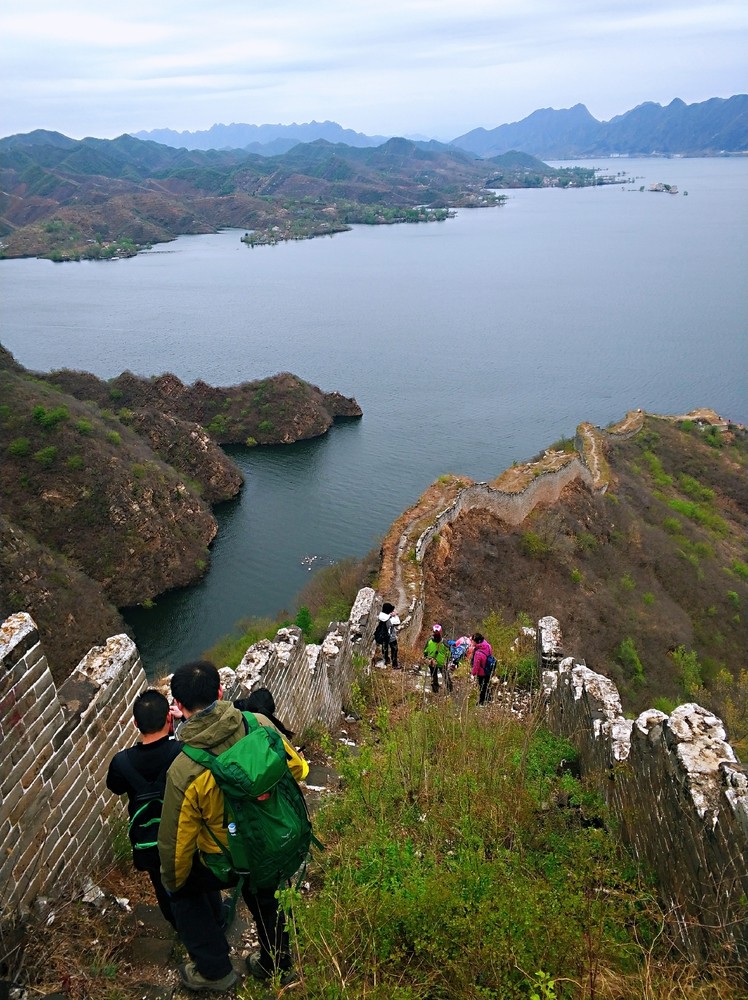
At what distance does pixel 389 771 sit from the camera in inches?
205

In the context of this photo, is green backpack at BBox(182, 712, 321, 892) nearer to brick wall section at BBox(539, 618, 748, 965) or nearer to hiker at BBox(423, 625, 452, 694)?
brick wall section at BBox(539, 618, 748, 965)

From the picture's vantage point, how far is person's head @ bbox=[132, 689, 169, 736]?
385 cm

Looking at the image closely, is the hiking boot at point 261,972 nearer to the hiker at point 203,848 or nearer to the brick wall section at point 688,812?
the hiker at point 203,848

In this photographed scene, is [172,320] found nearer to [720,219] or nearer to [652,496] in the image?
[652,496]

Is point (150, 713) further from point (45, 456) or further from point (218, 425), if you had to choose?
point (218, 425)

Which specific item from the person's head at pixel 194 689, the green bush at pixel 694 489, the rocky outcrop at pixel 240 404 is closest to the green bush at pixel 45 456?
the rocky outcrop at pixel 240 404

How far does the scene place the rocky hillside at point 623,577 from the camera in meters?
19.0

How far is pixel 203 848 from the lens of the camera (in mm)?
3480

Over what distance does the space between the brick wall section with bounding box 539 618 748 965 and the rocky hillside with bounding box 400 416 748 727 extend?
1054 centimetres

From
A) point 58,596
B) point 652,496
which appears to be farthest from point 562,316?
point 58,596

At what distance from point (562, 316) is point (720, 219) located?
86.8m

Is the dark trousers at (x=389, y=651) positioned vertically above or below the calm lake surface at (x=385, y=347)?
above

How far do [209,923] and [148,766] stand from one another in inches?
33.8

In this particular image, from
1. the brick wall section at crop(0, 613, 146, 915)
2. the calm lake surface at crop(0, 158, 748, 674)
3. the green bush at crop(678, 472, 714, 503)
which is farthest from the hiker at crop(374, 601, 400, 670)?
the green bush at crop(678, 472, 714, 503)
